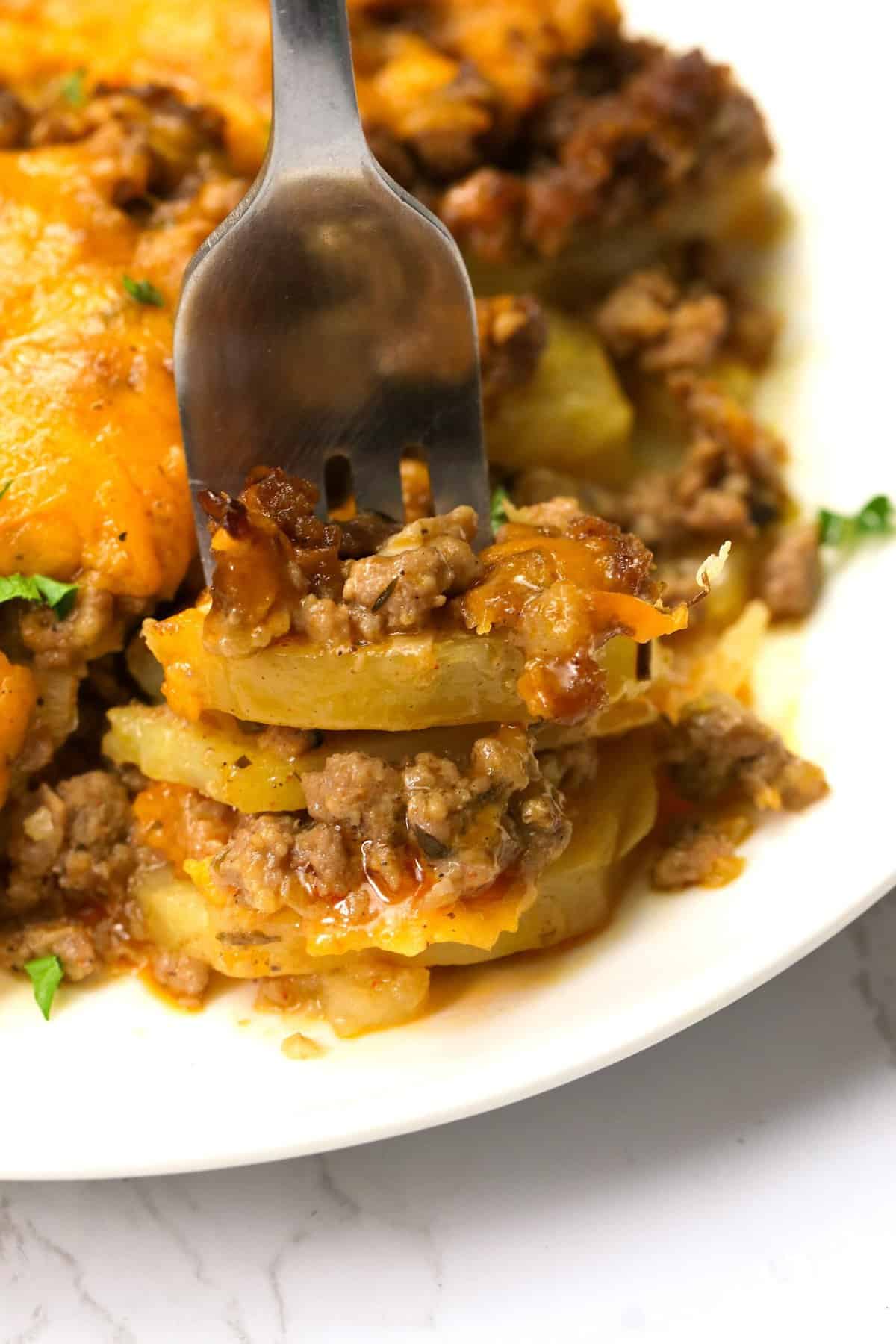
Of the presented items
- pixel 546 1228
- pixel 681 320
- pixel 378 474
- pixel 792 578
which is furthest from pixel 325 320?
pixel 546 1228

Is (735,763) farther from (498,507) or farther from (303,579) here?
(303,579)

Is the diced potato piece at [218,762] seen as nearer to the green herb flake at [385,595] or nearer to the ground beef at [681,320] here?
the green herb flake at [385,595]

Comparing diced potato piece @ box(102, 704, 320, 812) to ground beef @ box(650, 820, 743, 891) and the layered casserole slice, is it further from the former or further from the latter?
ground beef @ box(650, 820, 743, 891)

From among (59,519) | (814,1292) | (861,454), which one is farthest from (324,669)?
(861,454)

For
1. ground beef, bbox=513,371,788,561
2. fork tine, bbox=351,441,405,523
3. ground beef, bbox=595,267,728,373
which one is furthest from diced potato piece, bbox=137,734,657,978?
Result: ground beef, bbox=595,267,728,373

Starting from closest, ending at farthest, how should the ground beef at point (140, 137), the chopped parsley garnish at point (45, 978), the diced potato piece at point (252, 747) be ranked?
the diced potato piece at point (252, 747) → the chopped parsley garnish at point (45, 978) → the ground beef at point (140, 137)

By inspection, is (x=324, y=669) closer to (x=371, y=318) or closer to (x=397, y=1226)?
(x=371, y=318)

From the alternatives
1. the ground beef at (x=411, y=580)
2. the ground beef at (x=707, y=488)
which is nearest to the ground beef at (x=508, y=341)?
the ground beef at (x=707, y=488)
